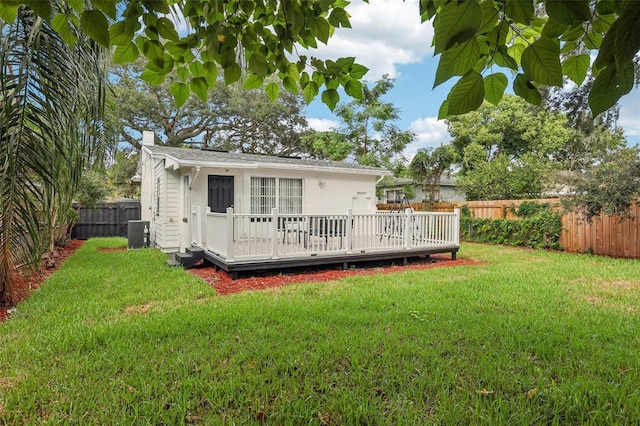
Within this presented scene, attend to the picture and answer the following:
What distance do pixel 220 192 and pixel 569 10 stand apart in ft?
30.9

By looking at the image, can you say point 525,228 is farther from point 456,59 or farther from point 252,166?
point 456,59

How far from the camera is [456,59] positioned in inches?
38.5

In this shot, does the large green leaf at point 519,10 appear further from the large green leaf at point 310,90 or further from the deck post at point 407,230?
the deck post at point 407,230

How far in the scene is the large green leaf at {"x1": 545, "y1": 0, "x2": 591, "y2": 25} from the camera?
0.88 meters

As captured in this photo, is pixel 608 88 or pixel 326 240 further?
pixel 326 240

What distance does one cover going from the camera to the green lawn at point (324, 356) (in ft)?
7.33

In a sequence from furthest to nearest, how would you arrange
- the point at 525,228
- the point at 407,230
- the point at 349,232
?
the point at 525,228
the point at 407,230
the point at 349,232

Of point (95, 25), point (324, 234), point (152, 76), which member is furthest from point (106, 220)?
point (95, 25)

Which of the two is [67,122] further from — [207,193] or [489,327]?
[207,193]

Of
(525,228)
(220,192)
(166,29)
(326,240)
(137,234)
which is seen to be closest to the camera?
(166,29)

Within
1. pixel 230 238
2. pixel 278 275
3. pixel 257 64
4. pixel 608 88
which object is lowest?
pixel 278 275

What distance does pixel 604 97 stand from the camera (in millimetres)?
933

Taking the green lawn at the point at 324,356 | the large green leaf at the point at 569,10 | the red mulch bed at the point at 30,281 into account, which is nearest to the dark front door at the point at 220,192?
the red mulch bed at the point at 30,281

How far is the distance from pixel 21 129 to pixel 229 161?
6.28 m
